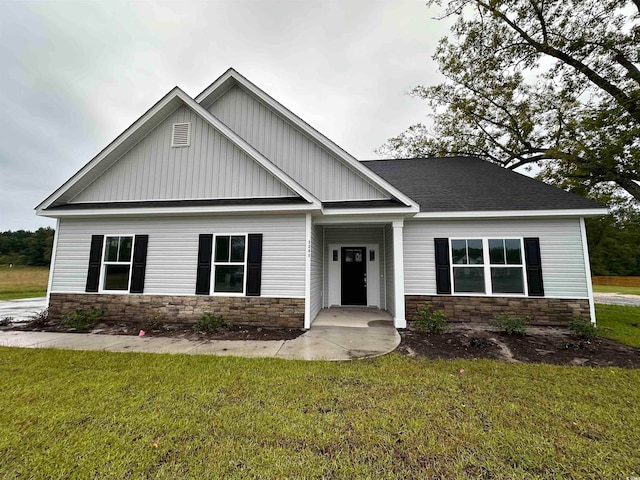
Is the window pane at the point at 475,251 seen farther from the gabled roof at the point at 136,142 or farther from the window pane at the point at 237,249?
the window pane at the point at 237,249

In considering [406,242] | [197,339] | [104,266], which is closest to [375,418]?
[197,339]

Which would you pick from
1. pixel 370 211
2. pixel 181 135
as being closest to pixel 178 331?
pixel 181 135

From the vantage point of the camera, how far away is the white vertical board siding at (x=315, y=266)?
24.3 ft

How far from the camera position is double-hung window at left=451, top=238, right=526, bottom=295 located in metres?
7.37

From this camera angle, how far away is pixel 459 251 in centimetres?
763

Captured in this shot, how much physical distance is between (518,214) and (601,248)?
36.0 m

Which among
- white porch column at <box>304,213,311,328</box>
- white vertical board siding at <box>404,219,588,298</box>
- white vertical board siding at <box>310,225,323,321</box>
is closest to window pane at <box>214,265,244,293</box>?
white porch column at <box>304,213,311,328</box>

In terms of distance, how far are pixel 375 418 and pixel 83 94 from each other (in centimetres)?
2024

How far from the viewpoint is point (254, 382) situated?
12.3 ft

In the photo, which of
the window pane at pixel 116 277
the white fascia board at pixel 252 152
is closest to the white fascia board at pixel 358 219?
the white fascia board at pixel 252 152

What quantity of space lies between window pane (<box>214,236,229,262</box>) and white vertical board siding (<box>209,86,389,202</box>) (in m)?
2.77

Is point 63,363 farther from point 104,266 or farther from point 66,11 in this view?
point 66,11

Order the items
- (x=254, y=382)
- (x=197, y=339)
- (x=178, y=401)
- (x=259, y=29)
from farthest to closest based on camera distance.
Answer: (x=259, y=29) → (x=197, y=339) → (x=254, y=382) → (x=178, y=401)

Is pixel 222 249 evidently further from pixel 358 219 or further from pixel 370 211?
pixel 370 211
